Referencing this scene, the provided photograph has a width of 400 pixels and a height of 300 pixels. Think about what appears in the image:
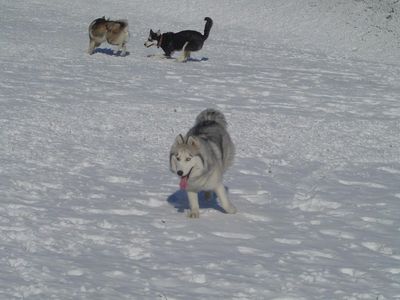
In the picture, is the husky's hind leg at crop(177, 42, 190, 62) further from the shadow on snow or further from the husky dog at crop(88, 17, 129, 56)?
the shadow on snow

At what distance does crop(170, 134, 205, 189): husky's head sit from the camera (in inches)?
254

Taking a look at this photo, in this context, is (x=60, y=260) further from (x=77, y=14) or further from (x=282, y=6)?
(x=282, y=6)

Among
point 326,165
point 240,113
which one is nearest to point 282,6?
point 240,113

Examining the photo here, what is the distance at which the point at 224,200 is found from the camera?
7.22 metres

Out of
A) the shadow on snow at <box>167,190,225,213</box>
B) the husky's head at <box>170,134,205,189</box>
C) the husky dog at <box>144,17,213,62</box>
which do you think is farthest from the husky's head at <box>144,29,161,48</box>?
the husky's head at <box>170,134,205,189</box>

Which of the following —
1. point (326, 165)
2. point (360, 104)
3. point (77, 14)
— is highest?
point (77, 14)

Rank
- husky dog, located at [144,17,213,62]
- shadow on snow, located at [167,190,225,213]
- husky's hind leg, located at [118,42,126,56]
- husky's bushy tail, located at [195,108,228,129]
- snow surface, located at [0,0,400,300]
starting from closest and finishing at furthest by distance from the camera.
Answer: snow surface, located at [0,0,400,300]
shadow on snow, located at [167,190,225,213]
husky's bushy tail, located at [195,108,228,129]
husky dog, located at [144,17,213,62]
husky's hind leg, located at [118,42,126,56]

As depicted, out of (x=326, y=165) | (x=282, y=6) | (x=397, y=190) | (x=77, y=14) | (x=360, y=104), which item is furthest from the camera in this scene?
(x=282, y=6)

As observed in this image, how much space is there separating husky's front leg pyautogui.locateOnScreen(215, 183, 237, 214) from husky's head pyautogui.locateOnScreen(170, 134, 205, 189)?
1.99 ft

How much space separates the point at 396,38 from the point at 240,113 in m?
12.9

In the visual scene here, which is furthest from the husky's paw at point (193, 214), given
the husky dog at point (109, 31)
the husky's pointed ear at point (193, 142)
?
the husky dog at point (109, 31)

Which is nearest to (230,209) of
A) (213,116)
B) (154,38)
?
(213,116)

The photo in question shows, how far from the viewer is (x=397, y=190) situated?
865cm

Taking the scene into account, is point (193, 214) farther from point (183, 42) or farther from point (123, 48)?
point (123, 48)
